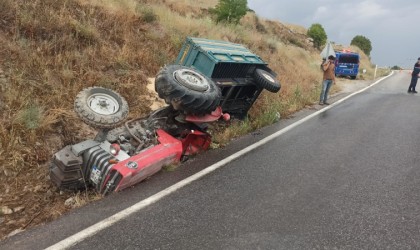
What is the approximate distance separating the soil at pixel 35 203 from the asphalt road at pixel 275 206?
420mm

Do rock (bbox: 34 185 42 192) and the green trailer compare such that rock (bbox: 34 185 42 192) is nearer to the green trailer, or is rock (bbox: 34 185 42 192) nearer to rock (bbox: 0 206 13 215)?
rock (bbox: 0 206 13 215)

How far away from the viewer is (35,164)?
538 cm

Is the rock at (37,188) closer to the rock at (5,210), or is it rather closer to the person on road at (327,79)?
the rock at (5,210)

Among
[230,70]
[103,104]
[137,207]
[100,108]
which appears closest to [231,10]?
[230,70]

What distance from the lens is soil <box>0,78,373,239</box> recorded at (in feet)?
14.1

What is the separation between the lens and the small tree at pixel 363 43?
69812 millimetres

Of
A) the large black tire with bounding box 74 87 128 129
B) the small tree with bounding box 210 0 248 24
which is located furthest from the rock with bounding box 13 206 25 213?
the small tree with bounding box 210 0 248 24

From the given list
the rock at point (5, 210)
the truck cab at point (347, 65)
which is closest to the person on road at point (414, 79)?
the truck cab at point (347, 65)

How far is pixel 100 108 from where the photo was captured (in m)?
5.29

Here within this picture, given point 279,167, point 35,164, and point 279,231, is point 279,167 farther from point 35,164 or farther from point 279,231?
point 35,164

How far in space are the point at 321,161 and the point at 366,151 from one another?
1331 mm

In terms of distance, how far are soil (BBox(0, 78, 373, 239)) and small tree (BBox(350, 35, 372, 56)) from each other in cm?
7290

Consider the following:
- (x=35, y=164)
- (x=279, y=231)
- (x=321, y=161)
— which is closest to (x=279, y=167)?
(x=321, y=161)

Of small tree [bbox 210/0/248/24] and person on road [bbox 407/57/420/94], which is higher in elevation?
small tree [bbox 210/0/248/24]
